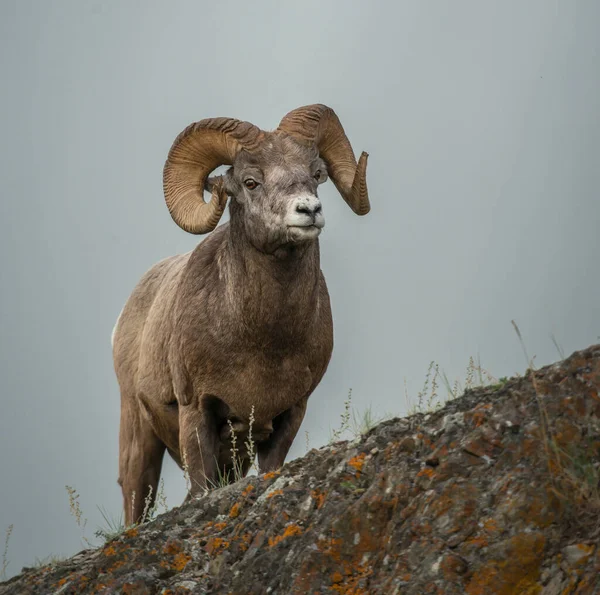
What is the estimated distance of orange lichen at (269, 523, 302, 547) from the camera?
22.6 ft

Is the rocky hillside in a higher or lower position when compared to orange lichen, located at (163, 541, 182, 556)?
lower

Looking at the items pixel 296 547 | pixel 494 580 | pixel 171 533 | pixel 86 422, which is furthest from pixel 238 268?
pixel 86 422

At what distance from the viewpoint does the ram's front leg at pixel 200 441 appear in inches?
454

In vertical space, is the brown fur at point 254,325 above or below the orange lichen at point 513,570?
above

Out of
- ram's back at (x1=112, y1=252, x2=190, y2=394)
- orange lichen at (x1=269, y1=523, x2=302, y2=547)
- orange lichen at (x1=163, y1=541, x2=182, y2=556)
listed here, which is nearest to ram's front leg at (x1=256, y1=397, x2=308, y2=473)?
ram's back at (x1=112, y1=252, x2=190, y2=394)

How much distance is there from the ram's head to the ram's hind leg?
8.88ft

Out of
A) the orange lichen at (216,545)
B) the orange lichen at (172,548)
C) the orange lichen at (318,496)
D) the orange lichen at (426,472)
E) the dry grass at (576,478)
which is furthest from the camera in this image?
the orange lichen at (172,548)

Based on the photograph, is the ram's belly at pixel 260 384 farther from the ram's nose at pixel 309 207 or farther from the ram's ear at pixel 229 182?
the ram's nose at pixel 309 207

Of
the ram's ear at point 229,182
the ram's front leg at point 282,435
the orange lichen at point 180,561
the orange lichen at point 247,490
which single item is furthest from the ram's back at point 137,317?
the orange lichen at point 180,561

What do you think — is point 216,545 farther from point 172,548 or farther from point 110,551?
point 110,551

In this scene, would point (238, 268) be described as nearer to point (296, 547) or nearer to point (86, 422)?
point (296, 547)

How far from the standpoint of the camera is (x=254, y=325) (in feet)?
37.3

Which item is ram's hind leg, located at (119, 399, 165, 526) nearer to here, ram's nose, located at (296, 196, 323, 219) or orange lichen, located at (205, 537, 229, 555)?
ram's nose, located at (296, 196, 323, 219)

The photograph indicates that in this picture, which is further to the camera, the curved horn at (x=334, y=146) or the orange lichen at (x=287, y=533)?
the curved horn at (x=334, y=146)
